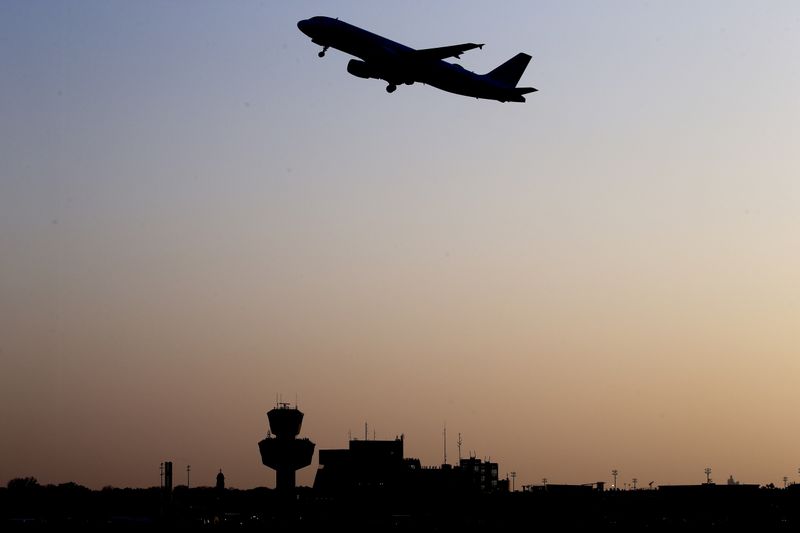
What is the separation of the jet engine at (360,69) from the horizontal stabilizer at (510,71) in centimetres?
3095

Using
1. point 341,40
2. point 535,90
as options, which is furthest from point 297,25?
point 535,90

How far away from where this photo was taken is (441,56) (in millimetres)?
129375

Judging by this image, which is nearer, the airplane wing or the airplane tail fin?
the airplane wing

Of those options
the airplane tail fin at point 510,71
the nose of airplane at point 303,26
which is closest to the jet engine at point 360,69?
the nose of airplane at point 303,26

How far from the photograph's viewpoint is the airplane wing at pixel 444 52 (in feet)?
417

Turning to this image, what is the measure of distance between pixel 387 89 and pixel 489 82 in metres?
14.6

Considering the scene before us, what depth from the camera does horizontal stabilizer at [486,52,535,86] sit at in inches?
6068

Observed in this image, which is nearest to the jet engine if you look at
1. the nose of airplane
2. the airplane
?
the airplane

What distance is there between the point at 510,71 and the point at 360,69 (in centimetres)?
3411

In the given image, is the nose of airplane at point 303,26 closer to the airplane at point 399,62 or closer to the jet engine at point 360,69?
the airplane at point 399,62

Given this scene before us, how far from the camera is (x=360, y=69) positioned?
126 m

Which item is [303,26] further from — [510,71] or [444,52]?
[510,71]

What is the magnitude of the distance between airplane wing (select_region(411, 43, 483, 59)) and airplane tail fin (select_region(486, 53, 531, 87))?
2420 centimetres

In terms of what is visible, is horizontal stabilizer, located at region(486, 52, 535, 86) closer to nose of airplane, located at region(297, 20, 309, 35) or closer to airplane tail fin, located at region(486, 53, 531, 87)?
airplane tail fin, located at region(486, 53, 531, 87)
